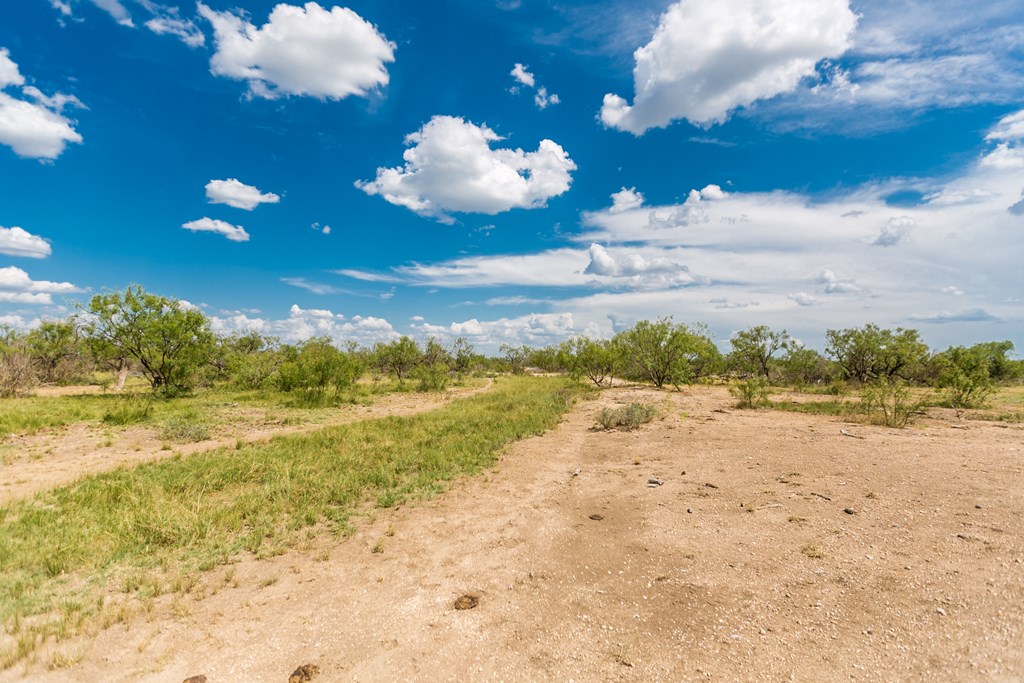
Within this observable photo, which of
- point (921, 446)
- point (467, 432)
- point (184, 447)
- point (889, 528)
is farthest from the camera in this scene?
point (467, 432)

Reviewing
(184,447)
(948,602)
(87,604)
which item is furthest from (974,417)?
(184,447)

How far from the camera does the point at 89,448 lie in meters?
12.7

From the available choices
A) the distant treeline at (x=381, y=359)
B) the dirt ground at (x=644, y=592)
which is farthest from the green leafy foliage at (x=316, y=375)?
the dirt ground at (x=644, y=592)

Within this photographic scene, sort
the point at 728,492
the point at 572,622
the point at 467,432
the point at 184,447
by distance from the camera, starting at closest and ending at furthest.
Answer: the point at 572,622 < the point at 728,492 < the point at 184,447 < the point at 467,432

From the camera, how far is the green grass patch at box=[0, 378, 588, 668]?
5008 millimetres

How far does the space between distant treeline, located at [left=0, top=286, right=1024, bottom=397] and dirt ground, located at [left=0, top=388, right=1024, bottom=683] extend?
17552 mm

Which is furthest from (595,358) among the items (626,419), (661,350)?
(626,419)

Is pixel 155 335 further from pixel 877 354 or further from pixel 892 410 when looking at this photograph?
pixel 877 354

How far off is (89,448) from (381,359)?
3360 centimetres

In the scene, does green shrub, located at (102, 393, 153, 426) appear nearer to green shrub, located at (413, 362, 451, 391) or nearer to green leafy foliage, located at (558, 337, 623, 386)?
green shrub, located at (413, 362, 451, 391)

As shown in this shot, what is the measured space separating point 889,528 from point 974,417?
14882 millimetres

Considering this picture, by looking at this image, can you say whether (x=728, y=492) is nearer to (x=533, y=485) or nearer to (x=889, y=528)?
(x=889, y=528)

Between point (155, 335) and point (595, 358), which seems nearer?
point (155, 335)

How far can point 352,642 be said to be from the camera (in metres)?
4.35
